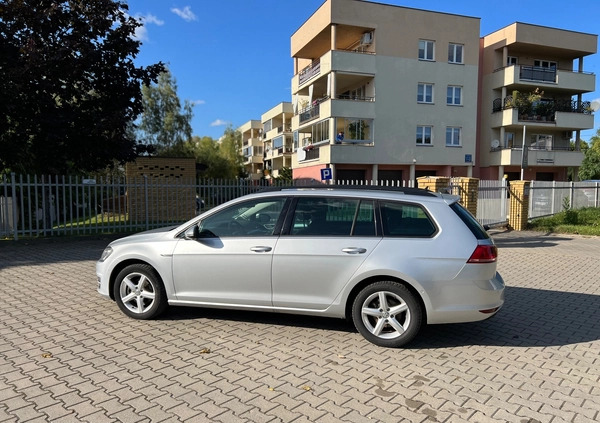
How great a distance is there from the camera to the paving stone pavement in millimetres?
3107

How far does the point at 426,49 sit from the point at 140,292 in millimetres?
29266

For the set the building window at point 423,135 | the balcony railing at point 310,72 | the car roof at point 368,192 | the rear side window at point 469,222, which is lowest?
the rear side window at point 469,222

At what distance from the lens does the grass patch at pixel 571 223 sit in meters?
14.8

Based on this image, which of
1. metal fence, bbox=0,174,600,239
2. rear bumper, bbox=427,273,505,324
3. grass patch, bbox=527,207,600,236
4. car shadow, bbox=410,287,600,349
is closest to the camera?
rear bumper, bbox=427,273,505,324

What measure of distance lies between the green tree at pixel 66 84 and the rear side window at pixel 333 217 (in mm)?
10010

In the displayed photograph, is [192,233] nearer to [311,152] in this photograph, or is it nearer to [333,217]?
[333,217]

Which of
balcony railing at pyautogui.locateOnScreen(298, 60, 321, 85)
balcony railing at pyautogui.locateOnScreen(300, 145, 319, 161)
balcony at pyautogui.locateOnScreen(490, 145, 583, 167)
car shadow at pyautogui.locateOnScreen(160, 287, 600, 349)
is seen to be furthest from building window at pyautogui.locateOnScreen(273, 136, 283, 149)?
car shadow at pyautogui.locateOnScreen(160, 287, 600, 349)

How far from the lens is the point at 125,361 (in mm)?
A: 3879

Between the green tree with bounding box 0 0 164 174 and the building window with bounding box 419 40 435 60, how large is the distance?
68.8 feet

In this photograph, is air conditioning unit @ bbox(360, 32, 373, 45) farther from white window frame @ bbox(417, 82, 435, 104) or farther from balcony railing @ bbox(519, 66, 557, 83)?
balcony railing @ bbox(519, 66, 557, 83)

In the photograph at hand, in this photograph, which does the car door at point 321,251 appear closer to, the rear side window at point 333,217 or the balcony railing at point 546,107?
the rear side window at point 333,217

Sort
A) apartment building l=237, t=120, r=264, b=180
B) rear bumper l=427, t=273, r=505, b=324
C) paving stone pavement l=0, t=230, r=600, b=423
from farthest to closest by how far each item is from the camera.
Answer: apartment building l=237, t=120, r=264, b=180 → rear bumper l=427, t=273, r=505, b=324 → paving stone pavement l=0, t=230, r=600, b=423

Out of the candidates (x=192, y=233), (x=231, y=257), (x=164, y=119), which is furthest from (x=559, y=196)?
(x=164, y=119)

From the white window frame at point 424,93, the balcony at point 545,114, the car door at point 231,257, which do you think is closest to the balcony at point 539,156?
the balcony at point 545,114
